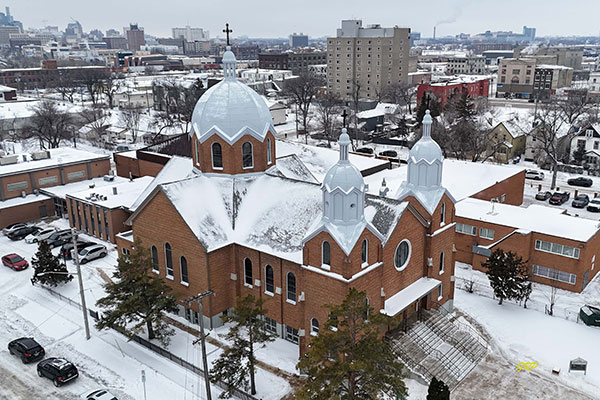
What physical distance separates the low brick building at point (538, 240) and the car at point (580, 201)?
1537 cm

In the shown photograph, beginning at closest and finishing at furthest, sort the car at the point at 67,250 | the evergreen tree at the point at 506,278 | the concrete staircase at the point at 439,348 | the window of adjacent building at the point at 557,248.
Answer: the concrete staircase at the point at 439,348 → the evergreen tree at the point at 506,278 → the window of adjacent building at the point at 557,248 → the car at the point at 67,250

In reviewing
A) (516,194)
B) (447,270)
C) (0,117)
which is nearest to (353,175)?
(447,270)

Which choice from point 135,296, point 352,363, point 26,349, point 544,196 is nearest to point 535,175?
point 544,196

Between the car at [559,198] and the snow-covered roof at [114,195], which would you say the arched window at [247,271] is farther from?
the car at [559,198]

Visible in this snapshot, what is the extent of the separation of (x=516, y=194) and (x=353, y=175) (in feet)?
117

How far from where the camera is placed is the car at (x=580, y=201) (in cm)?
5541

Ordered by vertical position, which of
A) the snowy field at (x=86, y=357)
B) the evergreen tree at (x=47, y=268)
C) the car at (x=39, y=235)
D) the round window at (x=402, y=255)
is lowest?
the snowy field at (x=86, y=357)

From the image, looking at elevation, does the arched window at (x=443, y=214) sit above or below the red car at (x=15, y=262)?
above

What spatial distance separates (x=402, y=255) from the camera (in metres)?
29.8

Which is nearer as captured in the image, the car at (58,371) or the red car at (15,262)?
the car at (58,371)

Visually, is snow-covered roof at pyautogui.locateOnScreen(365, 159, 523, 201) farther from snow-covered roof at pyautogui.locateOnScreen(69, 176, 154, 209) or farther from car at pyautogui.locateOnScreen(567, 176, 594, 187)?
snow-covered roof at pyautogui.locateOnScreen(69, 176, 154, 209)

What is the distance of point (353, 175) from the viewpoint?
2573 cm

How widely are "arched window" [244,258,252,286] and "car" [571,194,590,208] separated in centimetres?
4061

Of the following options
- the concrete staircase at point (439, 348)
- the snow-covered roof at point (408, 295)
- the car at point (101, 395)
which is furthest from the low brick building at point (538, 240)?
the car at point (101, 395)
